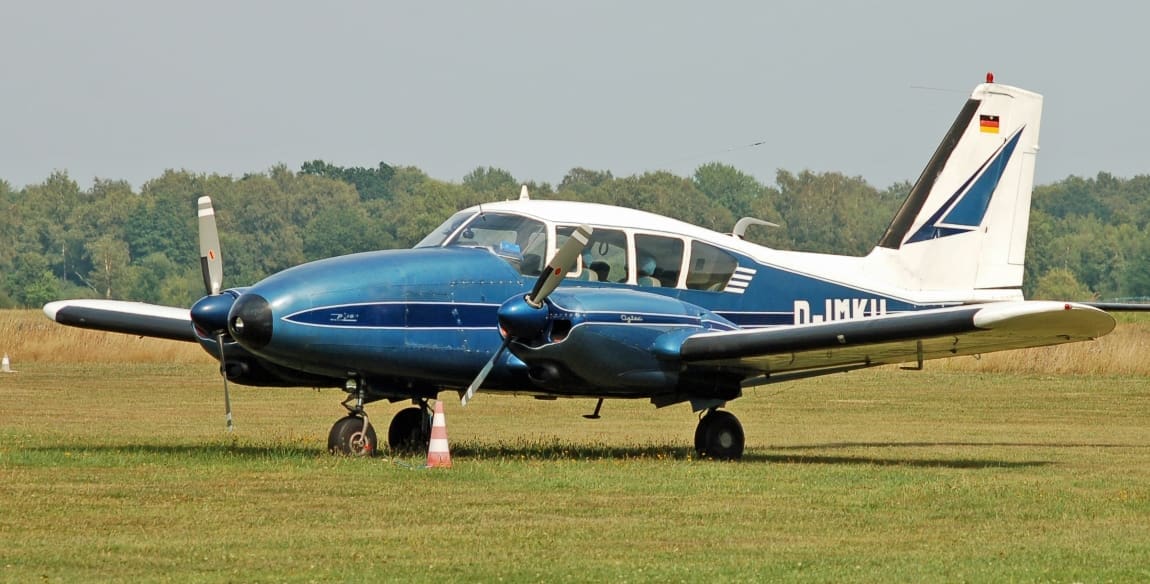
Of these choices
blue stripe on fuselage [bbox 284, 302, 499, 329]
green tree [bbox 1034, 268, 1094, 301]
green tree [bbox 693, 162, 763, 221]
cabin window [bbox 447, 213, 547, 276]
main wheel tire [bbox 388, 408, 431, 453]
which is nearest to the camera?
blue stripe on fuselage [bbox 284, 302, 499, 329]

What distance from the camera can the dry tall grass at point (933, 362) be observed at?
4178 centimetres

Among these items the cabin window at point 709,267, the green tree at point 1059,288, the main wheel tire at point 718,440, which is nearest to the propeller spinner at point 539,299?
the cabin window at point 709,267

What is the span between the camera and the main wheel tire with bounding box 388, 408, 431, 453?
791 inches

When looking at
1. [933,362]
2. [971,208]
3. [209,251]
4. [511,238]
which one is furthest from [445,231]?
[933,362]

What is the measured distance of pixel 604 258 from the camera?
19.3m

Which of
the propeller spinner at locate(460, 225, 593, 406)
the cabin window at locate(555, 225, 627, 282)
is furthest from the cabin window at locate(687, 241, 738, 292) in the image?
the propeller spinner at locate(460, 225, 593, 406)

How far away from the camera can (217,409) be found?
30.9 metres

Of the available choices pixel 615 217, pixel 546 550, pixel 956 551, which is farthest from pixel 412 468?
pixel 956 551

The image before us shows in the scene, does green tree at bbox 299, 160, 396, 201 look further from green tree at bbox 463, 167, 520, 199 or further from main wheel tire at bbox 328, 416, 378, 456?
main wheel tire at bbox 328, 416, 378, 456

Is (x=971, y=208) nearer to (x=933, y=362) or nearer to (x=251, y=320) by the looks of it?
(x=251, y=320)

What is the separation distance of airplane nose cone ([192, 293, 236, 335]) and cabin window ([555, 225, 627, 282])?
3742 mm

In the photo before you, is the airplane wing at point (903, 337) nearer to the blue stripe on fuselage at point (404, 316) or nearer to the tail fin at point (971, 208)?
the blue stripe on fuselage at point (404, 316)

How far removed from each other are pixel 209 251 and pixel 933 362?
95.2ft

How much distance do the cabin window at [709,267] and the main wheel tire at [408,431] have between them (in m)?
3.53
